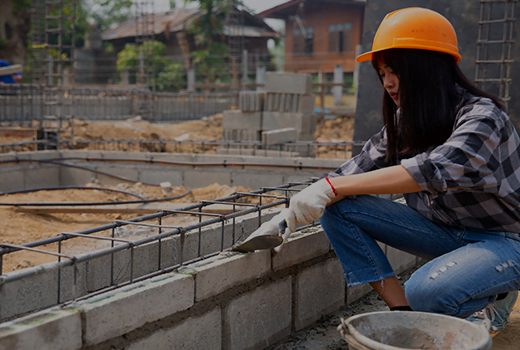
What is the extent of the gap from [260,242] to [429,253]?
811mm

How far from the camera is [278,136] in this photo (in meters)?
8.68

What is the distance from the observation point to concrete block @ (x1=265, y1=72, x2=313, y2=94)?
32.8 feet

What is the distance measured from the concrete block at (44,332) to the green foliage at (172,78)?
2608cm

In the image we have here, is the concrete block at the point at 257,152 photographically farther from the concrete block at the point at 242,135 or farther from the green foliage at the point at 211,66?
the green foliage at the point at 211,66

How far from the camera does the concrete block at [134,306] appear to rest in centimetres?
198

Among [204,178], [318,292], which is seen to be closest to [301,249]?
[318,292]

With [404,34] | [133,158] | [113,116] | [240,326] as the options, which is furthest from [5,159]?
[113,116]

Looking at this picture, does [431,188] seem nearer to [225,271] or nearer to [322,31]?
[225,271]

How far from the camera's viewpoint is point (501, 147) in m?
2.17

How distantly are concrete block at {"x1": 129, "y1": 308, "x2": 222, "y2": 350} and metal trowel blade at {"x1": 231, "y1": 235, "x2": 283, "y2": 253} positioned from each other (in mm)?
322

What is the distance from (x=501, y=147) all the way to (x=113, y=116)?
52.0 ft

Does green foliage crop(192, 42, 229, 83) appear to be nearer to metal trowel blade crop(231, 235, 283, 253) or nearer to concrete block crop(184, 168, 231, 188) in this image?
concrete block crop(184, 168, 231, 188)

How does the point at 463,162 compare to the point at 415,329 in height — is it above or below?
above

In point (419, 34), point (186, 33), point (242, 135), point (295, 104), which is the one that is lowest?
point (242, 135)
